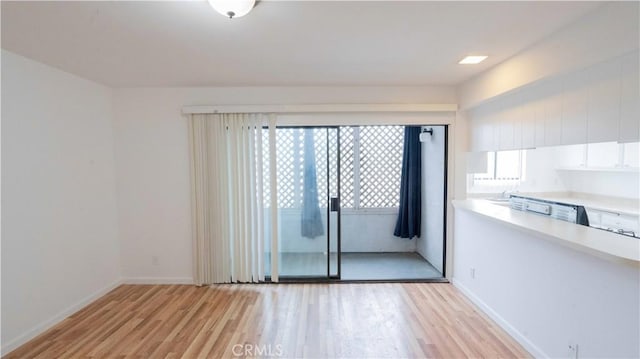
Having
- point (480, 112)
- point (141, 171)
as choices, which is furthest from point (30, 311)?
point (480, 112)

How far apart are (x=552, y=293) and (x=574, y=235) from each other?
49cm

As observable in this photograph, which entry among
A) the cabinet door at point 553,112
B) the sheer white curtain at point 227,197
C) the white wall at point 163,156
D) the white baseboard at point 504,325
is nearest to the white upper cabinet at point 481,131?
the white wall at point 163,156

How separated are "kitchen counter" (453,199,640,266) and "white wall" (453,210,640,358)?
0.31ft

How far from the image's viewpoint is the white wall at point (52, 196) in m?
2.40

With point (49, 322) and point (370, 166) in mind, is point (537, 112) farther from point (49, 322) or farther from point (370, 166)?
point (49, 322)

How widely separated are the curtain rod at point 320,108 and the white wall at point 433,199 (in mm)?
447

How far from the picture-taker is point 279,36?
7.02ft

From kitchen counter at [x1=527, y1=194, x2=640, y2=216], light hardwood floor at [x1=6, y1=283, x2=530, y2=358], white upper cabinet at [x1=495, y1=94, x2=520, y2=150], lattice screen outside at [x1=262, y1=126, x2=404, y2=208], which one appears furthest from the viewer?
lattice screen outside at [x1=262, y1=126, x2=404, y2=208]

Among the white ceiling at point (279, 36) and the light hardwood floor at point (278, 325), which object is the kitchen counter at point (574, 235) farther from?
the white ceiling at point (279, 36)

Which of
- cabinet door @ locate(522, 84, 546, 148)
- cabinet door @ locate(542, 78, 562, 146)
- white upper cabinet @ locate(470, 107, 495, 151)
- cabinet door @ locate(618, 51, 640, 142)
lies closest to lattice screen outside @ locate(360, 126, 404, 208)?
white upper cabinet @ locate(470, 107, 495, 151)

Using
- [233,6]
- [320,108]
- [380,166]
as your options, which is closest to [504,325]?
[320,108]
